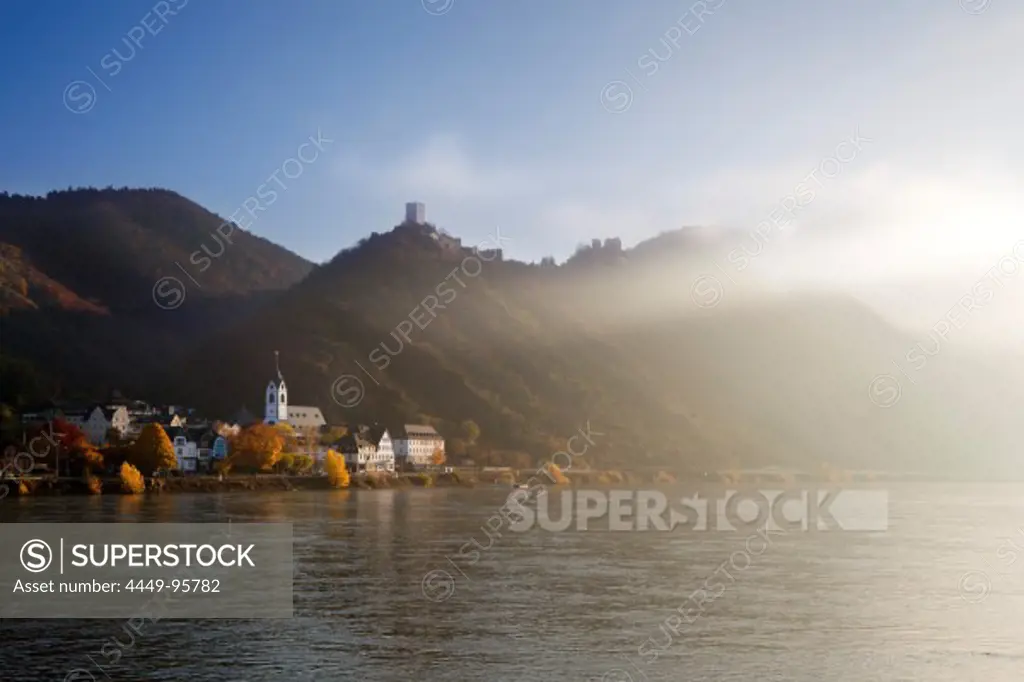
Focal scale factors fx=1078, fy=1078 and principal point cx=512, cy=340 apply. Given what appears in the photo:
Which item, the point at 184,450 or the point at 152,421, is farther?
the point at 152,421

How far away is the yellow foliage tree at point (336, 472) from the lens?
357ft

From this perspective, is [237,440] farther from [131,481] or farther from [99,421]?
[131,481]

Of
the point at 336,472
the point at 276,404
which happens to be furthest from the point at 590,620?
the point at 276,404

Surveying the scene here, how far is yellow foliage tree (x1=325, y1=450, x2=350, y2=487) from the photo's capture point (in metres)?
109

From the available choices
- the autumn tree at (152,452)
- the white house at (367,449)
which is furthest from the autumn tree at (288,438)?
the autumn tree at (152,452)

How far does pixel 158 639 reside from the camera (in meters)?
27.4

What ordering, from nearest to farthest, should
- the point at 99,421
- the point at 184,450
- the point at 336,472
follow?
the point at 336,472
the point at 184,450
the point at 99,421

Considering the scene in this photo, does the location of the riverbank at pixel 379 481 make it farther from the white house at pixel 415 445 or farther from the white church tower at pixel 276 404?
the white church tower at pixel 276 404

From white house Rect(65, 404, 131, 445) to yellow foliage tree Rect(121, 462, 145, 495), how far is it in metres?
31.4

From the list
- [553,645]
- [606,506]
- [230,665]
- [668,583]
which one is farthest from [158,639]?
[606,506]

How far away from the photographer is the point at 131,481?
291 feet

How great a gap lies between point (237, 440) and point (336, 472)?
12.4 m

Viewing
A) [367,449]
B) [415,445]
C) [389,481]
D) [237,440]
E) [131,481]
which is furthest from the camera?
[415,445]

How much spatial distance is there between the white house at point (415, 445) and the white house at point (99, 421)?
1365 inches
